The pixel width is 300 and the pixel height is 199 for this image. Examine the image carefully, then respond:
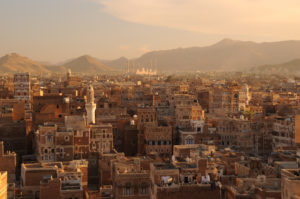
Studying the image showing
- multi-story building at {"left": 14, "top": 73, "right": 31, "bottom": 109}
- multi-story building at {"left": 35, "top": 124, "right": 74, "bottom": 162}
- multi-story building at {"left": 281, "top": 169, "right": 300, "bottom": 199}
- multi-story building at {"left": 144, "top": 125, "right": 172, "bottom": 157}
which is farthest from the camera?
multi-story building at {"left": 14, "top": 73, "right": 31, "bottom": 109}

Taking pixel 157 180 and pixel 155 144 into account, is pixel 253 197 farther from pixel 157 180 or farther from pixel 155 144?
pixel 155 144

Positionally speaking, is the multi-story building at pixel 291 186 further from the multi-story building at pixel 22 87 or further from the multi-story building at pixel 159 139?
the multi-story building at pixel 22 87

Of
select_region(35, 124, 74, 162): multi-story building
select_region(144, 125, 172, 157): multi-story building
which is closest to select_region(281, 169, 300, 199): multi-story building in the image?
select_region(35, 124, 74, 162): multi-story building

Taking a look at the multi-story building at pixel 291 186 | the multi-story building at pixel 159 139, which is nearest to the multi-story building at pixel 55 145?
the multi-story building at pixel 159 139

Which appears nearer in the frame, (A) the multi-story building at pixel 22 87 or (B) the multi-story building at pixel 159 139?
(B) the multi-story building at pixel 159 139

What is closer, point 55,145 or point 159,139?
point 55,145

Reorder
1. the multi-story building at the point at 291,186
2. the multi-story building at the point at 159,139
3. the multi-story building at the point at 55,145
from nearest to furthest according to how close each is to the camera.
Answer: the multi-story building at the point at 291,186 < the multi-story building at the point at 55,145 < the multi-story building at the point at 159,139

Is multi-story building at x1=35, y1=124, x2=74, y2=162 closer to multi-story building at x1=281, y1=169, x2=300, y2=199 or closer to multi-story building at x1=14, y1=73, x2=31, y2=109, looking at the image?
multi-story building at x1=281, y1=169, x2=300, y2=199

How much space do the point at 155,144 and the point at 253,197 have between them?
2922 cm

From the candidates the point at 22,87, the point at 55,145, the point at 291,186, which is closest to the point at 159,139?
the point at 55,145

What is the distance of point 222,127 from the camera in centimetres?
6044

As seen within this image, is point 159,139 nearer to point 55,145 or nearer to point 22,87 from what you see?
point 55,145

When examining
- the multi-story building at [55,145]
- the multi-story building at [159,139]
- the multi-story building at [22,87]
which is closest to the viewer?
the multi-story building at [55,145]

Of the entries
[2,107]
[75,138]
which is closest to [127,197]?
[75,138]
